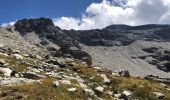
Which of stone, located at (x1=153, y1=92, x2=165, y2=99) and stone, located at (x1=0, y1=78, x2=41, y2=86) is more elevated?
stone, located at (x1=0, y1=78, x2=41, y2=86)

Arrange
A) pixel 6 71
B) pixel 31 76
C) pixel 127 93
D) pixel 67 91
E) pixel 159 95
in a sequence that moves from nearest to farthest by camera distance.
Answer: pixel 67 91
pixel 31 76
pixel 127 93
pixel 159 95
pixel 6 71

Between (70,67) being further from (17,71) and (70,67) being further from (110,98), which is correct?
(110,98)

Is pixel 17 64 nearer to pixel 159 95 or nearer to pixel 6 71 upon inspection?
pixel 6 71

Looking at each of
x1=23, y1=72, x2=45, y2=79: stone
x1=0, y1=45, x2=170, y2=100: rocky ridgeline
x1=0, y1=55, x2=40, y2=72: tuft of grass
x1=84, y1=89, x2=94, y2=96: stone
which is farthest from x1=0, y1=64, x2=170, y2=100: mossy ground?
x1=0, y1=55, x2=40, y2=72: tuft of grass

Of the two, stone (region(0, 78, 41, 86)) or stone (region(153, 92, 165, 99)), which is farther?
stone (region(153, 92, 165, 99))

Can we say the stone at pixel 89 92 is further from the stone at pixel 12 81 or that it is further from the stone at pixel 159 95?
the stone at pixel 159 95

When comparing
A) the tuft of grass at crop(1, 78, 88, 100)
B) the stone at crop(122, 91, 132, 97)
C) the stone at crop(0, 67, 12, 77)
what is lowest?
the stone at crop(122, 91, 132, 97)

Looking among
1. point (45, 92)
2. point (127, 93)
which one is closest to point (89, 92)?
point (45, 92)

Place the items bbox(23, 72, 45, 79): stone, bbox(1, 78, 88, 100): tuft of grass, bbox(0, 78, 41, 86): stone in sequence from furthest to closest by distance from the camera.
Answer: bbox(23, 72, 45, 79): stone → bbox(0, 78, 41, 86): stone → bbox(1, 78, 88, 100): tuft of grass

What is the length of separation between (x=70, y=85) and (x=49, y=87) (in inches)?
108

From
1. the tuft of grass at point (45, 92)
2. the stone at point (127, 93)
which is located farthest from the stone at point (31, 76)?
the stone at point (127, 93)

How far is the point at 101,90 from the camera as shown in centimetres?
3469

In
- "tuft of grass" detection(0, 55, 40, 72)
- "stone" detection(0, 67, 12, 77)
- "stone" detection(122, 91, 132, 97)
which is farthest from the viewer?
"tuft of grass" detection(0, 55, 40, 72)

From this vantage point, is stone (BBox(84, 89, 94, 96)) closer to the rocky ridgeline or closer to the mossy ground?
the rocky ridgeline
